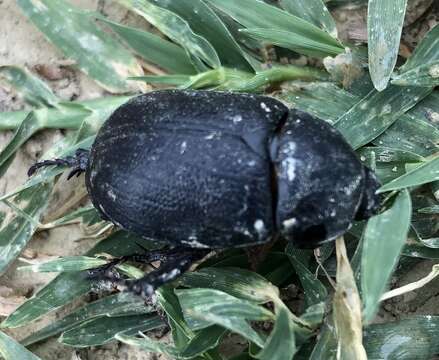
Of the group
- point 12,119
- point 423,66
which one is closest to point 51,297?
point 12,119

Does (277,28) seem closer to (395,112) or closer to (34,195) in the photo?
(395,112)

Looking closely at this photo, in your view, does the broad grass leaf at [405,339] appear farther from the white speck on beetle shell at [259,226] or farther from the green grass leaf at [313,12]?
the green grass leaf at [313,12]

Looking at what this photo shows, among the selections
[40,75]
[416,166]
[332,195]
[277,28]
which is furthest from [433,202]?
[40,75]

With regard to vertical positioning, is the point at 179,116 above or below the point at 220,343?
above

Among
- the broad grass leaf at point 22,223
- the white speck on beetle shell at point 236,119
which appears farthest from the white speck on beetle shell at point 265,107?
the broad grass leaf at point 22,223

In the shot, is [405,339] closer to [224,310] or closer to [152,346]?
[224,310]

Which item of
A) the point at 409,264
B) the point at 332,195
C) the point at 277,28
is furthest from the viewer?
the point at 277,28
